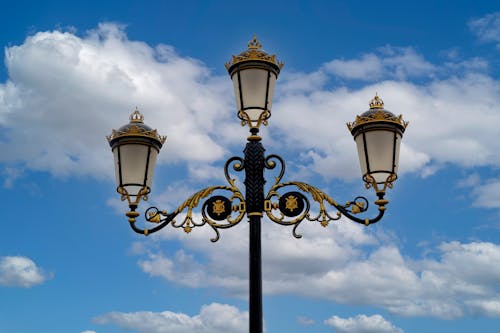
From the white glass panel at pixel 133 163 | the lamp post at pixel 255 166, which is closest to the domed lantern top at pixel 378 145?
the lamp post at pixel 255 166

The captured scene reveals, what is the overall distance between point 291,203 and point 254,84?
1.47 metres

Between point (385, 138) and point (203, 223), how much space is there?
2299 millimetres

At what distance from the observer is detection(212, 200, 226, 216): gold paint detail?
26.1ft

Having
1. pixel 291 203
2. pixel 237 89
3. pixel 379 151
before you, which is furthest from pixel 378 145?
pixel 237 89

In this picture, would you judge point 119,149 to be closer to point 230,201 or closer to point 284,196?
point 230,201

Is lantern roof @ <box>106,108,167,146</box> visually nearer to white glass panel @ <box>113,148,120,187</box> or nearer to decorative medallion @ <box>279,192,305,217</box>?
white glass panel @ <box>113,148,120,187</box>

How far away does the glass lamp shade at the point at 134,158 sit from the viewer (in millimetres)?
8289

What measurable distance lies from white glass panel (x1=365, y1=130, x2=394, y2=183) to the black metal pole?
4.01 ft

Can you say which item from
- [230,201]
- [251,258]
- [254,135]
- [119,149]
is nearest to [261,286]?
[251,258]

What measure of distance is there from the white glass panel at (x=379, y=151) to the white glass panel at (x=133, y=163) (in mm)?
2643

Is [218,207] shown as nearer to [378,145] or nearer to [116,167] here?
[116,167]

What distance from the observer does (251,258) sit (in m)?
7.50

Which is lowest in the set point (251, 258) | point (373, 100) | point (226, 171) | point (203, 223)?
point (251, 258)

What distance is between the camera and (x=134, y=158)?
27.2 feet
